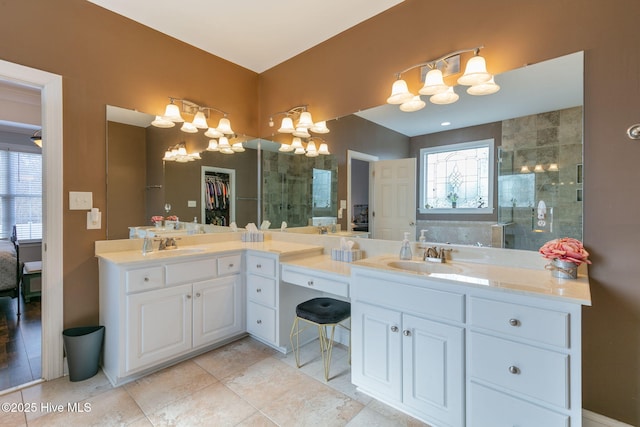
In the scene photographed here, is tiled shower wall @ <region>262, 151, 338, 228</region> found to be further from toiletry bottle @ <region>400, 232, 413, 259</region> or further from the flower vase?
the flower vase

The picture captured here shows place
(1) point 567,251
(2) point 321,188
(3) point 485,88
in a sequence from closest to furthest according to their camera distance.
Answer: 1. (1) point 567,251
2. (3) point 485,88
3. (2) point 321,188

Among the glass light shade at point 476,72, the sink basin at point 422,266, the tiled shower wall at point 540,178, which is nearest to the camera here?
the tiled shower wall at point 540,178

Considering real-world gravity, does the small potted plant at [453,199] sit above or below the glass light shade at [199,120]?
below

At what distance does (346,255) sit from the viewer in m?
2.36

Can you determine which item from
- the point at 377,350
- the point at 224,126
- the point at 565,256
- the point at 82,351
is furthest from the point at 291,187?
the point at 565,256

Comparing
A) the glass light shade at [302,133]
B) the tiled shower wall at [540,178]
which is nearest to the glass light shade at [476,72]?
the tiled shower wall at [540,178]

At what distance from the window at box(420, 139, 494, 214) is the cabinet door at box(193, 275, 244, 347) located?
1.66 meters

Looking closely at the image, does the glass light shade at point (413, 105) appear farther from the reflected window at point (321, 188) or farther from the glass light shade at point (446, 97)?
the reflected window at point (321, 188)

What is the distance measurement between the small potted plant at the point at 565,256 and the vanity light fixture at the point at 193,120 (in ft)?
9.02

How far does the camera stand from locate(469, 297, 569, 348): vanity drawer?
1.22 m

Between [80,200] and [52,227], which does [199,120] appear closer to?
[80,200]

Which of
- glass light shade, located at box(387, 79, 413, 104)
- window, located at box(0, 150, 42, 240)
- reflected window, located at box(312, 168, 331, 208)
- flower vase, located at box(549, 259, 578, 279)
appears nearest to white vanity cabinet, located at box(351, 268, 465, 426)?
flower vase, located at box(549, 259, 578, 279)

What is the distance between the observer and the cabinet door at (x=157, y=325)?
78.8 inches

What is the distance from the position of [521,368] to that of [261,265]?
5.95 ft
